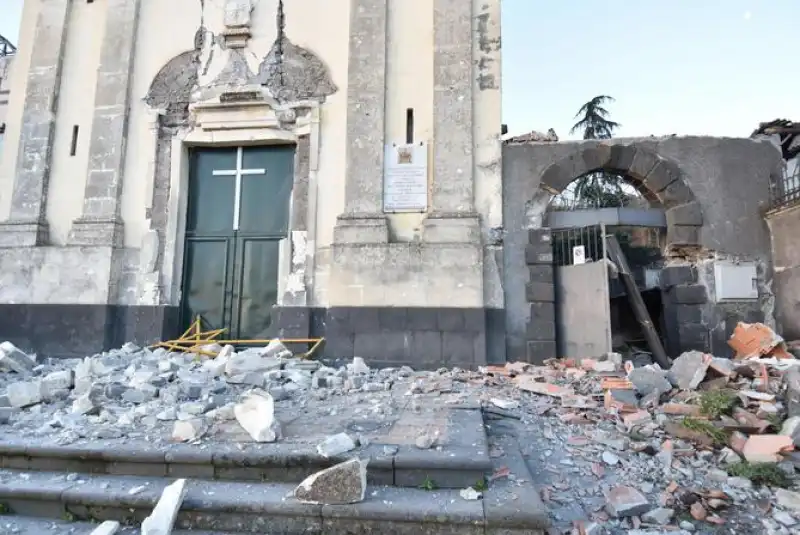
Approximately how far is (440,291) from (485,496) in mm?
4180

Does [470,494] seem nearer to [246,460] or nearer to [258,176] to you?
[246,460]

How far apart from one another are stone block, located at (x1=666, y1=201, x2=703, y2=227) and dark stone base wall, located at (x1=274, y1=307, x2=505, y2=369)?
2.82 metres

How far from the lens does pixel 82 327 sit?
736 cm

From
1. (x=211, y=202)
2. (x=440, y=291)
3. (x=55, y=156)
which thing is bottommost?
(x=440, y=291)

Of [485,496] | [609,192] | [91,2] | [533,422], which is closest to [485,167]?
[533,422]

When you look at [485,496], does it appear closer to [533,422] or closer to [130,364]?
[533,422]

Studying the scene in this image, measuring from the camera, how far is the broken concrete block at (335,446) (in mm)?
2930

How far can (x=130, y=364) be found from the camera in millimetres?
5996

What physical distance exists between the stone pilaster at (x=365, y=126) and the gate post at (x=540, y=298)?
2174 mm

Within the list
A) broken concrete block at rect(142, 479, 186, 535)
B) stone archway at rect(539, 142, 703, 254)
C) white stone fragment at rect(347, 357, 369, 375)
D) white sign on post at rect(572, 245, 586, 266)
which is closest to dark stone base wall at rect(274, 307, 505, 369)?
white stone fragment at rect(347, 357, 369, 375)

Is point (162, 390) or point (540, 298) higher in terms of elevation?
point (540, 298)

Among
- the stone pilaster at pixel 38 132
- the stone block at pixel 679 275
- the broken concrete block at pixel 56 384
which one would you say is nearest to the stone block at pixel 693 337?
the stone block at pixel 679 275

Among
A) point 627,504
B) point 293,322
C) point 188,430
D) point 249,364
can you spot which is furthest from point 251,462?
point 293,322

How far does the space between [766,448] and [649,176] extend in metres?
4.43
